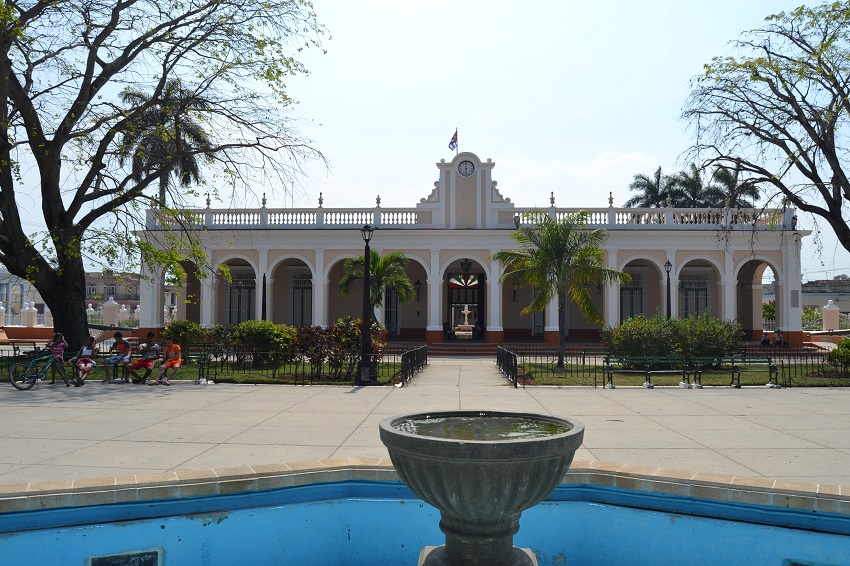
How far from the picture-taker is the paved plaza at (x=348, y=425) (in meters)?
6.71

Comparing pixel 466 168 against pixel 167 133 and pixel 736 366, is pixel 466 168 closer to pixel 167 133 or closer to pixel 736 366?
pixel 167 133

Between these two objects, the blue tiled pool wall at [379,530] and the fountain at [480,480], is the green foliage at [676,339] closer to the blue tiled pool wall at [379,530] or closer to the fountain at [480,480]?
the blue tiled pool wall at [379,530]

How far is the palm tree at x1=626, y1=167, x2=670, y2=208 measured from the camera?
46.6 metres

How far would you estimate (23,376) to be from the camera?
13438 mm

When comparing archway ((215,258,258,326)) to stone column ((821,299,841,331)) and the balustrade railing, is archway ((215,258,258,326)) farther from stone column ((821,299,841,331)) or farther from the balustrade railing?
stone column ((821,299,841,331))

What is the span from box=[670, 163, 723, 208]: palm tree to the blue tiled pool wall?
42979 millimetres

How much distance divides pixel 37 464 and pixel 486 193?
24079mm

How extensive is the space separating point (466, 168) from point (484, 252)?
392 cm

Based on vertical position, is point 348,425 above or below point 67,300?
below

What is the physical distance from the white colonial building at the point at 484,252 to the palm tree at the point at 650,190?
16461 millimetres

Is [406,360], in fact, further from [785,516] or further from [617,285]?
[617,285]

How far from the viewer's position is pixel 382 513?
5488 mm

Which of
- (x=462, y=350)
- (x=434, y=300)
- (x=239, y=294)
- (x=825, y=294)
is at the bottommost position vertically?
(x=462, y=350)

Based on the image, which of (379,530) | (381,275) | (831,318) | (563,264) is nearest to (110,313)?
(381,275)
